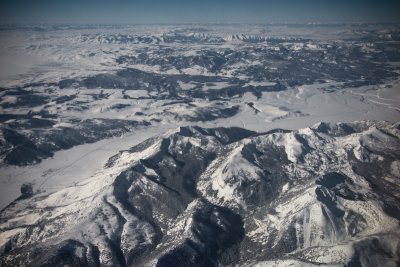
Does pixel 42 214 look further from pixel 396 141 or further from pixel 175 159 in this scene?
pixel 396 141

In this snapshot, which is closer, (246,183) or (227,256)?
(227,256)

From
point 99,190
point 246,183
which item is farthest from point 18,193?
point 246,183

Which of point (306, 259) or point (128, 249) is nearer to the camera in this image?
point (306, 259)

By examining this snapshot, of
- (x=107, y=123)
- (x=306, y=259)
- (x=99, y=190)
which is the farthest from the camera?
(x=107, y=123)

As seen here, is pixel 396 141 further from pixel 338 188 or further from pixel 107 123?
pixel 107 123

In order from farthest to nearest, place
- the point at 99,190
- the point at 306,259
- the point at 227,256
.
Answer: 1. the point at 99,190
2. the point at 227,256
3. the point at 306,259

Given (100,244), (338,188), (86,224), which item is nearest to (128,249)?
(100,244)
